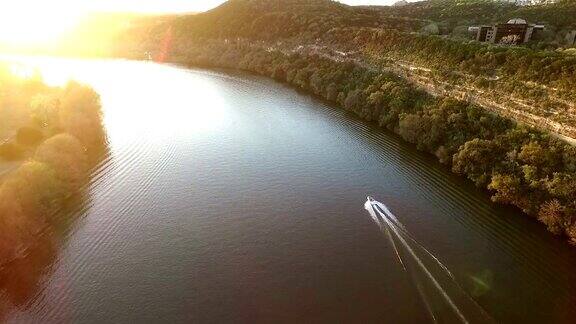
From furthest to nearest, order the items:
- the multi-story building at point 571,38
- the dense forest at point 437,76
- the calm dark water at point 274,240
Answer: the multi-story building at point 571,38
the dense forest at point 437,76
the calm dark water at point 274,240

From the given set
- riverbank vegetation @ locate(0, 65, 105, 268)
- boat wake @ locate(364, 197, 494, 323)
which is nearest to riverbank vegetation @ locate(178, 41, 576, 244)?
boat wake @ locate(364, 197, 494, 323)

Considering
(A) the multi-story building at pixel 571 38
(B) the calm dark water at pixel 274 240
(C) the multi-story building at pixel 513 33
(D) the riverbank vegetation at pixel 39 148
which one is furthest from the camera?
(C) the multi-story building at pixel 513 33

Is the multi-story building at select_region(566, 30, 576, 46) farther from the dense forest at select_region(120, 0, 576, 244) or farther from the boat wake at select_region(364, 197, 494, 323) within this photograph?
the boat wake at select_region(364, 197, 494, 323)

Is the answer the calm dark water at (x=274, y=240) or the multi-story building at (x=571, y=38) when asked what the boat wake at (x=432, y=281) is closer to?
the calm dark water at (x=274, y=240)

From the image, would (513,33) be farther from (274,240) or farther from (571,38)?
(274,240)

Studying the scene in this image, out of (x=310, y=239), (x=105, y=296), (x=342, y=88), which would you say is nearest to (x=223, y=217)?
(x=310, y=239)

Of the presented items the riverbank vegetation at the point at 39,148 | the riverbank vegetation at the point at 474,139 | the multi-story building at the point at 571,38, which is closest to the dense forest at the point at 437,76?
the riverbank vegetation at the point at 474,139

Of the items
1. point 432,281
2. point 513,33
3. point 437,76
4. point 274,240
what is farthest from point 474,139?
point 513,33
